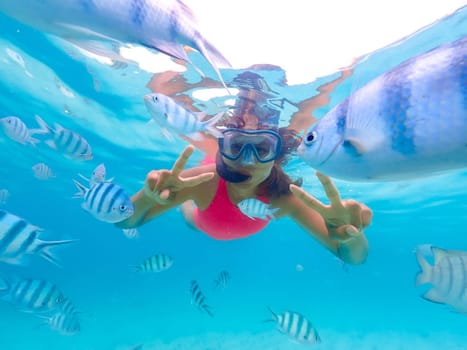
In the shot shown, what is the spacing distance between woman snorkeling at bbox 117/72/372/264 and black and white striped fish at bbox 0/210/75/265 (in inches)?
56.1

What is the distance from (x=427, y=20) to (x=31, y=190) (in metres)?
45.4

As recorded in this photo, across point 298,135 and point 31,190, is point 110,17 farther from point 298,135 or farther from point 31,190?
point 31,190

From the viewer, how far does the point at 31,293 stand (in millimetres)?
5359

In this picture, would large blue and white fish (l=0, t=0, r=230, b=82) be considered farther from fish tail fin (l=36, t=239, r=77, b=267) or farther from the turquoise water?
fish tail fin (l=36, t=239, r=77, b=267)

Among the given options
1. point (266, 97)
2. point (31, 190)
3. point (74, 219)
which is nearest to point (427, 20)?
point (266, 97)

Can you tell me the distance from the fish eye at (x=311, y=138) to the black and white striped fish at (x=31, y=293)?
5655mm

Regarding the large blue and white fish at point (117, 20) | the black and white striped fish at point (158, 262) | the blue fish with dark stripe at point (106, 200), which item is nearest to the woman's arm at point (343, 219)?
the large blue and white fish at point (117, 20)

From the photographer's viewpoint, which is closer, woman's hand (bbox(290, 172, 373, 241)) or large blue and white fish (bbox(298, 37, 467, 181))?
large blue and white fish (bbox(298, 37, 467, 181))

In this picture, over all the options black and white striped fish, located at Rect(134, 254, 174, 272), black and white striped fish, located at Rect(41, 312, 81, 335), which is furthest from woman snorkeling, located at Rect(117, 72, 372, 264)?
black and white striped fish, located at Rect(41, 312, 81, 335)

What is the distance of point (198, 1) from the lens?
21.9 feet

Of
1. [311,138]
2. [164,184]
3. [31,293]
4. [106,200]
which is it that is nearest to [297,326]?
[164,184]

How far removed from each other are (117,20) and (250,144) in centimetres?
362

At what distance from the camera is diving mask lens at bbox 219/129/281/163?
15.5 feet

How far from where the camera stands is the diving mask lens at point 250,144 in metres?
4.73
